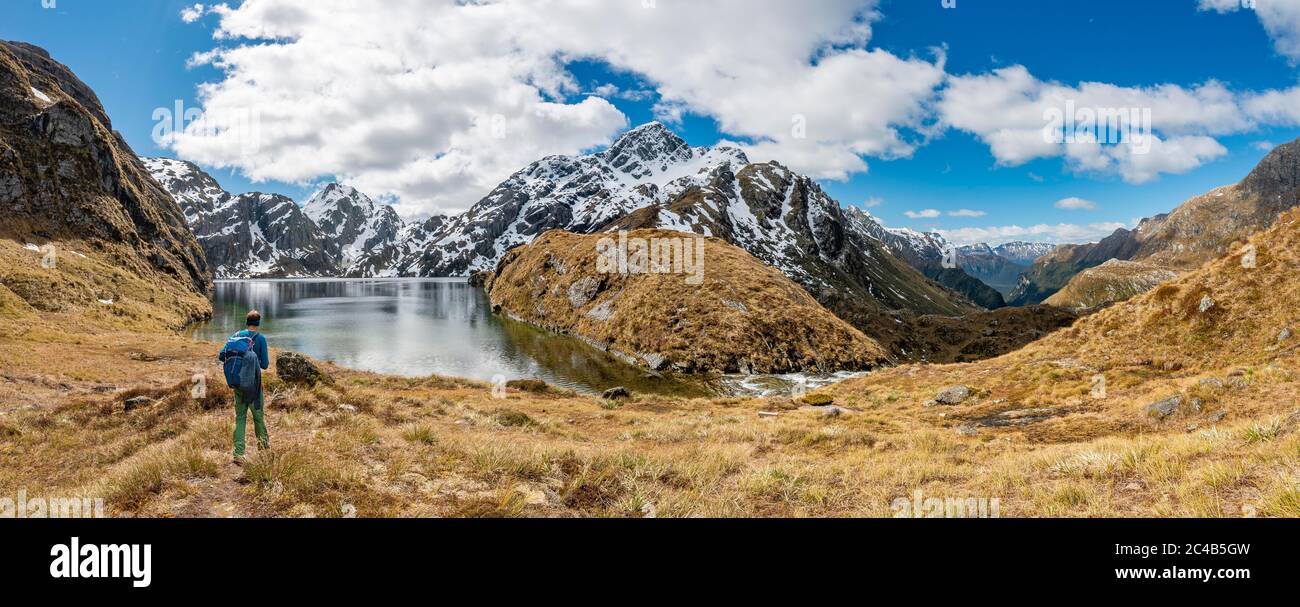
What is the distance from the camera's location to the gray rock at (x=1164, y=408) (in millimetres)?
15516

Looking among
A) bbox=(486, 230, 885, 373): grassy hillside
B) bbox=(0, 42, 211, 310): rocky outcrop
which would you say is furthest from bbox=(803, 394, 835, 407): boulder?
bbox=(0, 42, 211, 310): rocky outcrop

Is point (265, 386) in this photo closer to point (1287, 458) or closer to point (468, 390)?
point (468, 390)

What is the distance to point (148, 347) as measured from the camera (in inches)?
1799

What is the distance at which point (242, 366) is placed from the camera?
36.0 feet

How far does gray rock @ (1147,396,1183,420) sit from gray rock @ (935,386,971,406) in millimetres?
9997

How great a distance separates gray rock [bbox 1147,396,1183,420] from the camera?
611 inches

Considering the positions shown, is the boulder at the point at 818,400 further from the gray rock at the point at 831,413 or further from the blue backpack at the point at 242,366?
the blue backpack at the point at 242,366

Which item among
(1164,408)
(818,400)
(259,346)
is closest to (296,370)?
(259,346)

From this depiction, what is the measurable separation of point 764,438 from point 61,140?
161547mm

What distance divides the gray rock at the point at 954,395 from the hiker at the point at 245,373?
28871 mm

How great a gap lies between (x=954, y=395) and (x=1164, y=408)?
10.9 m

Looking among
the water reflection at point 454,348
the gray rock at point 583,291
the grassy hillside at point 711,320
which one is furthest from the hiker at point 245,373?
the gray rock at point 583,291

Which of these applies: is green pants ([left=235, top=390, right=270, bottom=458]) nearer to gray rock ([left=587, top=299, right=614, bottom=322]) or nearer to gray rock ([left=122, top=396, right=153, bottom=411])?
gray rock ([left=122, top=396, right=153, bottom=411])
